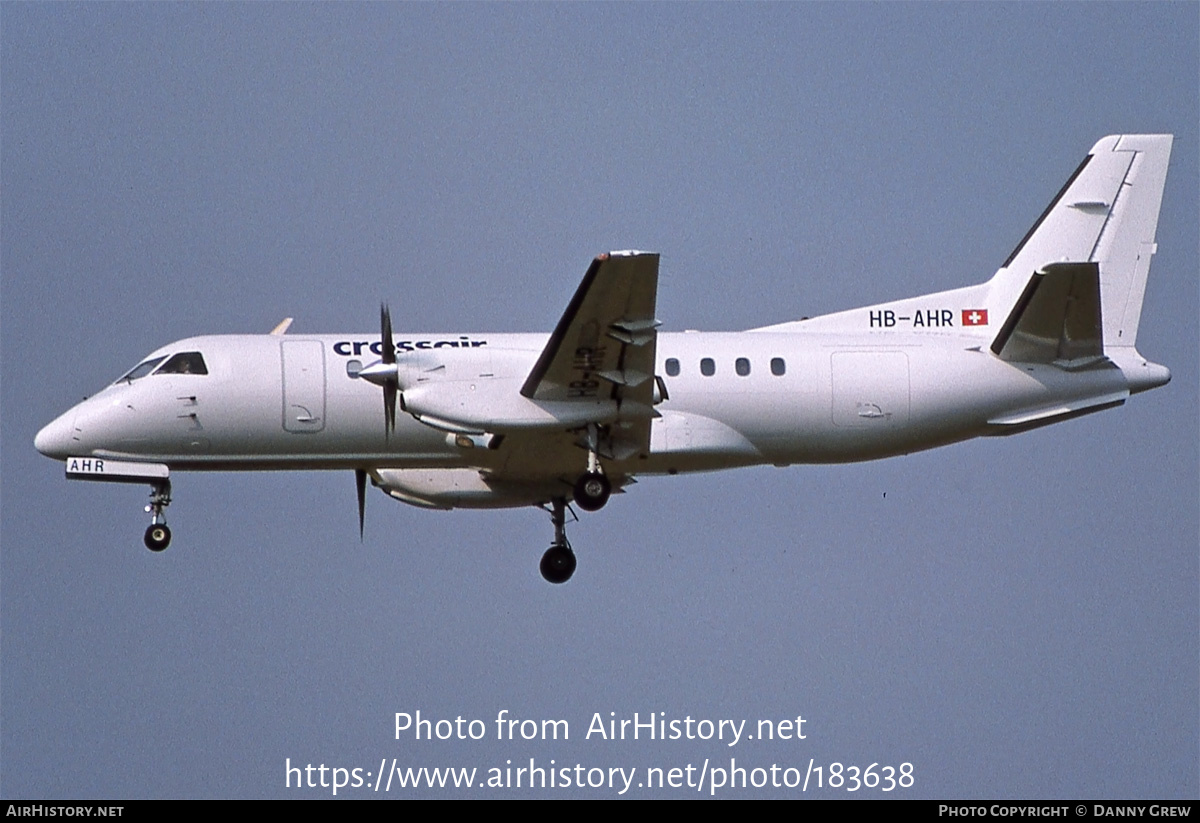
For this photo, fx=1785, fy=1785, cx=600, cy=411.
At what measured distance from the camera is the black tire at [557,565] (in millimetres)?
24984

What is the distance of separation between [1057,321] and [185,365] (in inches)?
451

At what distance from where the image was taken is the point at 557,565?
24984 mm

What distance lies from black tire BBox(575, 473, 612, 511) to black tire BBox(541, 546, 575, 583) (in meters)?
2.06

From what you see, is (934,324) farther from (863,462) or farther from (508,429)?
(508,429)

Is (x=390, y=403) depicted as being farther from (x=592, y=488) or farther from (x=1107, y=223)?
(x=1107, y=223)

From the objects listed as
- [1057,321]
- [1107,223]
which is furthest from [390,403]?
[1107,223]

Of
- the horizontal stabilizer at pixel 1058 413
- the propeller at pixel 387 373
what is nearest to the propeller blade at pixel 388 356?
the propeller at pixel 387 373

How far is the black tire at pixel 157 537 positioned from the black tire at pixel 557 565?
16.9ft

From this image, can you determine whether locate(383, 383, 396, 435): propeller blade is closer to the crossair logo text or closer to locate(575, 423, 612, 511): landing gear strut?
the crossair logo text

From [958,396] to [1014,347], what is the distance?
99 centimetres

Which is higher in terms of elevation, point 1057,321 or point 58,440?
point 1057,321

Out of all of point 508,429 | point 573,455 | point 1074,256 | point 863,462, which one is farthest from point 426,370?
point 1074,256

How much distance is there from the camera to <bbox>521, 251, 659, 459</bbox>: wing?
20.5 m

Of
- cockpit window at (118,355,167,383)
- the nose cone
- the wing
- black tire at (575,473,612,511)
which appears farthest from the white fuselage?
the wing
